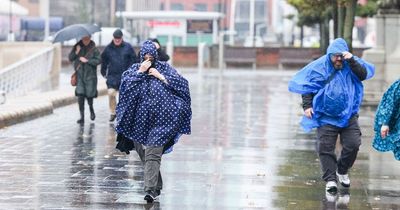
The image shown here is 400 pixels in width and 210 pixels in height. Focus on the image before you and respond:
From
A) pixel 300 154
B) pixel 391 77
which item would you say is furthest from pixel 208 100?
pixel 300 154

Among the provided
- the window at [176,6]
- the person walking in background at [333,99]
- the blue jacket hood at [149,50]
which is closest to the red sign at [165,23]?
the window at [176,6]

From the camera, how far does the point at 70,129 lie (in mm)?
17797

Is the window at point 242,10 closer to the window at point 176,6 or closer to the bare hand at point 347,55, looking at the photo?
the window at point 176,6

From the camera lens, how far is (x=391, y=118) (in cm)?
1056

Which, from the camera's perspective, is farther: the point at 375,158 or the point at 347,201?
the point at 375,158

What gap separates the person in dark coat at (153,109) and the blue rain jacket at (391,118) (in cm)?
192

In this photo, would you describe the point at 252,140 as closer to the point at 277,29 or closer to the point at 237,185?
the point at 237,185

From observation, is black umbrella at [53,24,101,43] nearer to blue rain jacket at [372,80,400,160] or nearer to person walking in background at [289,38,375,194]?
person walking in background at [289,38,375,194]

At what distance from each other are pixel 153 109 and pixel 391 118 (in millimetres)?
2355

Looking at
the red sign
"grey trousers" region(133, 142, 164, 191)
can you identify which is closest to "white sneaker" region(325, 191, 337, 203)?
"grey trousers" region(133, 142, 164, 191)

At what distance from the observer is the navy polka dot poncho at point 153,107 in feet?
33.4

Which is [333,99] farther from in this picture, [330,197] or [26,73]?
[26,73]

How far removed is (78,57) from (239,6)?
71.8 m

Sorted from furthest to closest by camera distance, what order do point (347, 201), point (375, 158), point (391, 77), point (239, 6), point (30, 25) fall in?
1. point (239, 6)
2. point (30, 25)
3. point (391, 77)
4. point (375, 158)
5. point (347, 201)
